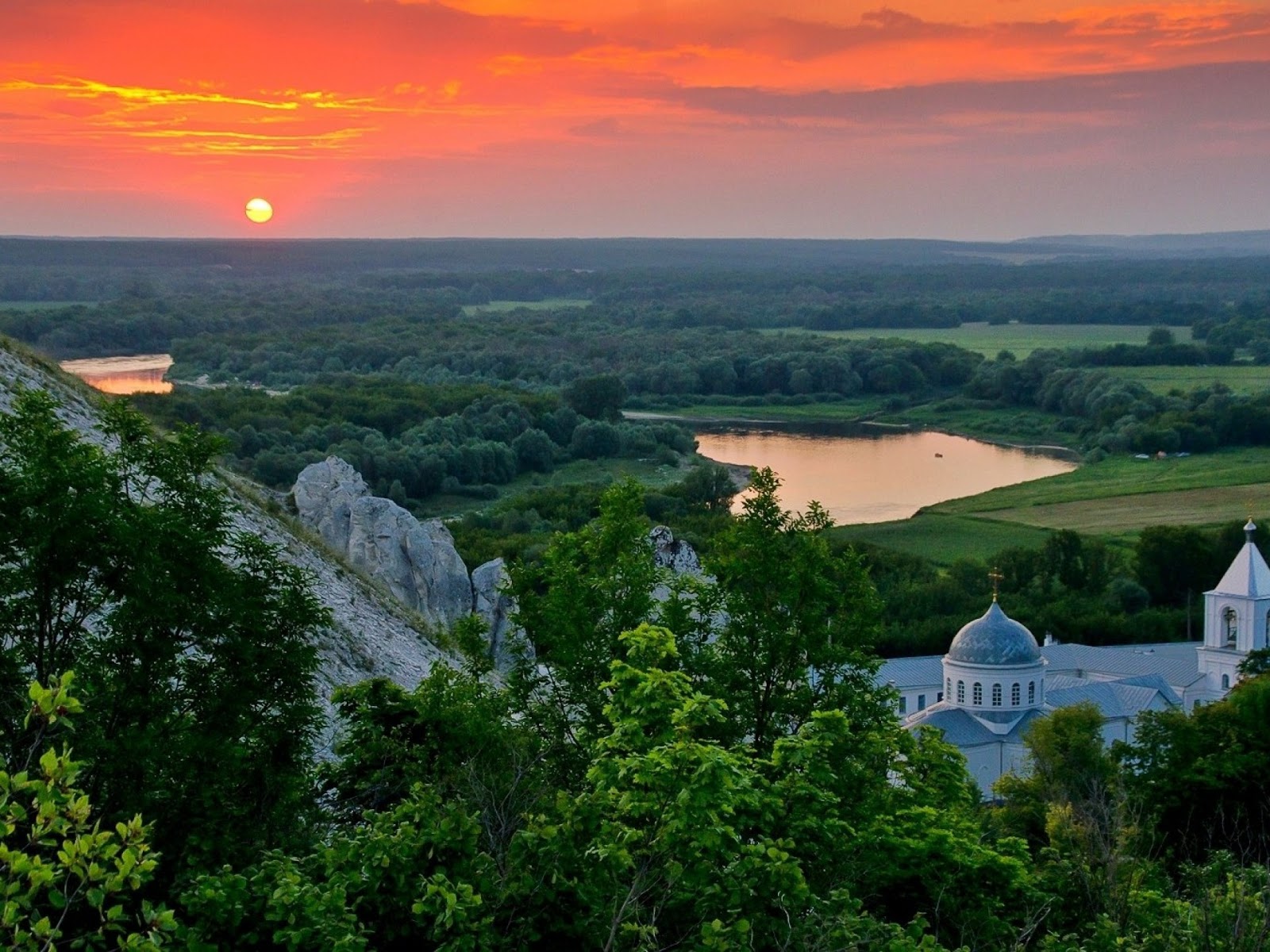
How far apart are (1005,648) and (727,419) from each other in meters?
59.1

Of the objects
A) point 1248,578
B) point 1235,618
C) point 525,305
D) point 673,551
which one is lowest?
point 1235,618

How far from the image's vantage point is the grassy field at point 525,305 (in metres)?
170

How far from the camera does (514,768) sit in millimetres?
10102

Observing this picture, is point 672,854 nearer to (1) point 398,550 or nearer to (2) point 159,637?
(2) point 159,637

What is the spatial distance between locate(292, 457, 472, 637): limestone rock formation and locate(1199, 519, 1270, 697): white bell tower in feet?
75.5

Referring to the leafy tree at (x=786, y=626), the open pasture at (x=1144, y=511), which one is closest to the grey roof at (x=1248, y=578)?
the open pasture at (x=1144, y=511)

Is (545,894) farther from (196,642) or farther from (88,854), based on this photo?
(88,854)

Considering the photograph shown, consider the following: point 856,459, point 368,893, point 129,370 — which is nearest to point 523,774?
point 368,893

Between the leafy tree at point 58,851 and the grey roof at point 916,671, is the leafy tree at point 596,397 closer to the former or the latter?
the grey roof at point 916,671

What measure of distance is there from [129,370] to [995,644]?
5772 cm

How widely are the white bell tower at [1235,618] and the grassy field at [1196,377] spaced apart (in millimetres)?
69146

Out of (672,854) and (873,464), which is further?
(873,464)

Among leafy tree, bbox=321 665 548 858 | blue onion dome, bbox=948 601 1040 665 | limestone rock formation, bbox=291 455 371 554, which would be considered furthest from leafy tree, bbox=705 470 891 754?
blue onion dome, bbox=948 601 1040 665

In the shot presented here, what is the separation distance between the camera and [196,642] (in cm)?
954
